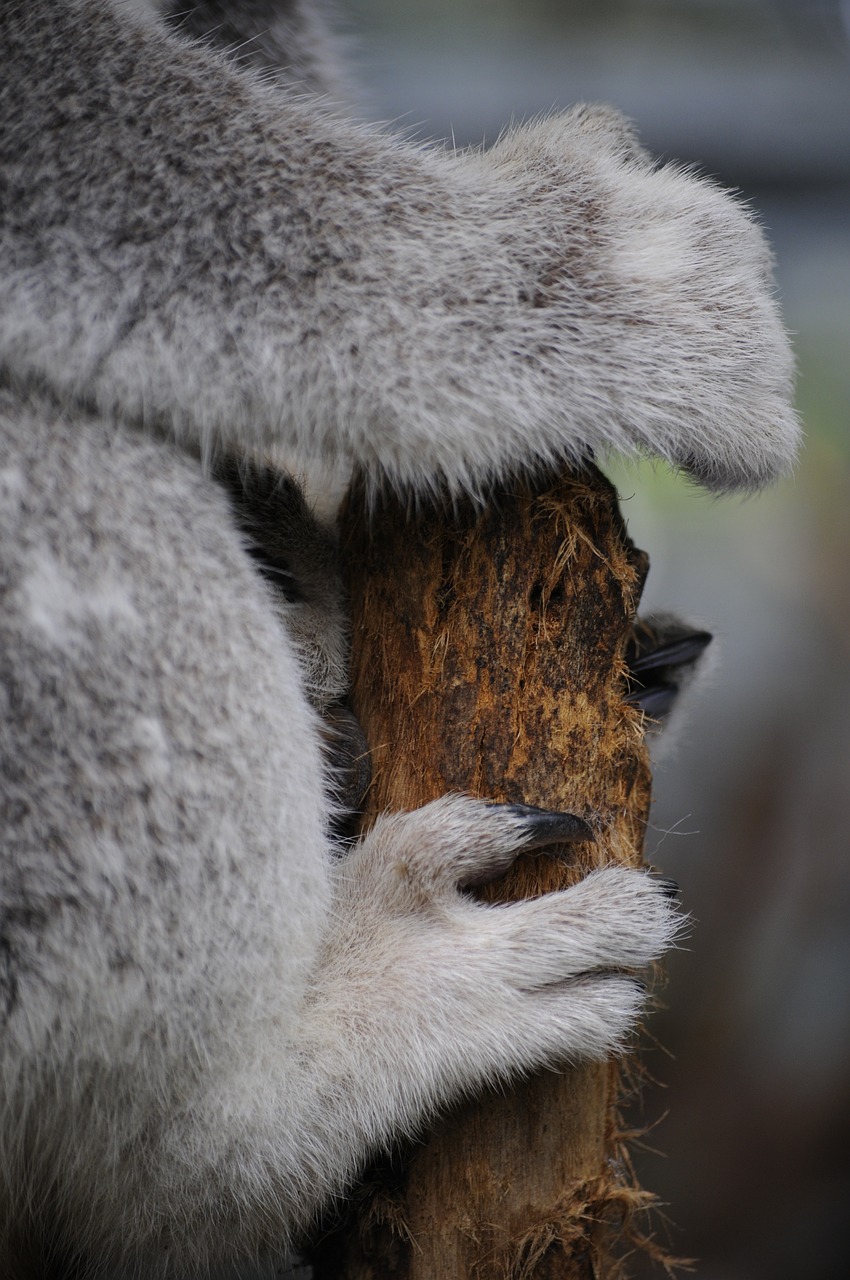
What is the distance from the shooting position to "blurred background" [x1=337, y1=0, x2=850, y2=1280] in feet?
12.6

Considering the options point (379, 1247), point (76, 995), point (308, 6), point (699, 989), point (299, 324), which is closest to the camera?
point (76, 995)

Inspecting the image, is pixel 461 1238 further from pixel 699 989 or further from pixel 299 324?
pixel 699 989

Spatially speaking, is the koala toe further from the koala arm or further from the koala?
the koala arm

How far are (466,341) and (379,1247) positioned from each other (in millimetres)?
1244

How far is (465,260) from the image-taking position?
136 centimetres

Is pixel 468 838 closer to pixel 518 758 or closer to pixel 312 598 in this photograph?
pixel 518 758

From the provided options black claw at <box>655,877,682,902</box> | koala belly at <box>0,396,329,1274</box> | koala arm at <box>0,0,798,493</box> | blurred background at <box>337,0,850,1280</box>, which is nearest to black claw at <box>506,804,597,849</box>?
black claw at <box>655,877,682,902</box>

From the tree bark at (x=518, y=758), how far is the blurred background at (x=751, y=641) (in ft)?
7.78

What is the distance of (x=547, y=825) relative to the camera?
1376 mm

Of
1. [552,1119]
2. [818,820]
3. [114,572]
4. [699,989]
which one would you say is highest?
[114,572]

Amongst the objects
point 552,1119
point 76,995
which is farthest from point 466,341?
point 552,1119

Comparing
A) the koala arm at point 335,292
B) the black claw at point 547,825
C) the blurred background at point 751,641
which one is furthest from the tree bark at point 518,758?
the blurred background at point 751,641

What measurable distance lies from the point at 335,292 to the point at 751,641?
330cm

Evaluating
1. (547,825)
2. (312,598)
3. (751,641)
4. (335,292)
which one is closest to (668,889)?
(547,825)
